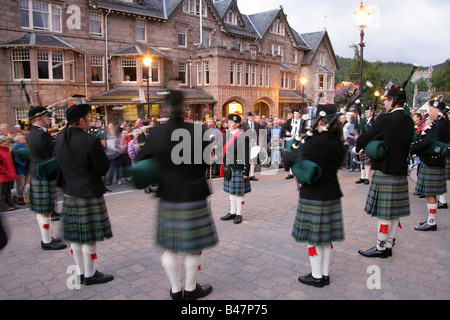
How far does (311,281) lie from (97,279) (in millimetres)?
2503

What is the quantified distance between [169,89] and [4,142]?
648 cm

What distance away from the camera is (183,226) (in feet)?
10.4

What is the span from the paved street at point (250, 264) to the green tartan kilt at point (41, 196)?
64cm

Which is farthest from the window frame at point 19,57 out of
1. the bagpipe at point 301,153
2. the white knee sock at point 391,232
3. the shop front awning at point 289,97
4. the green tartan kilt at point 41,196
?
the shop front awning at point 289,97

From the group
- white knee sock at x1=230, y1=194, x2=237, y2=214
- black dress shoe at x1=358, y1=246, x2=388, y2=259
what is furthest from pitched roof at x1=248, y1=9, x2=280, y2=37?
black dress shoe at x1=358, y1=246, x2=388, y2=259

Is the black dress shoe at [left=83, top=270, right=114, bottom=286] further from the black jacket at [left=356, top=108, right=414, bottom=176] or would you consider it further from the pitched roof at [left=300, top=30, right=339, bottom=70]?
the pitched roof at [left=300, top=30, right=339, bottom=70]

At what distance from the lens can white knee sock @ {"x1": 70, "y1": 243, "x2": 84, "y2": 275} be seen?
3.79 m

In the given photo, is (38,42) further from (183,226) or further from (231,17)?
(183,226)

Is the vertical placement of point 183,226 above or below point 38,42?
below

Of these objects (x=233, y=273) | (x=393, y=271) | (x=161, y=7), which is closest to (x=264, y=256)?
(x=233, y=273)

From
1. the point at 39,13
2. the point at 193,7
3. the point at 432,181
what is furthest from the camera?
the point at 193,7

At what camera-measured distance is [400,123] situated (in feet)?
13.8

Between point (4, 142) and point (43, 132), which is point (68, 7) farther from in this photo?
point (43, 132)

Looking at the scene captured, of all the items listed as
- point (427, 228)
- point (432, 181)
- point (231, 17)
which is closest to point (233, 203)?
point (427, 228)
